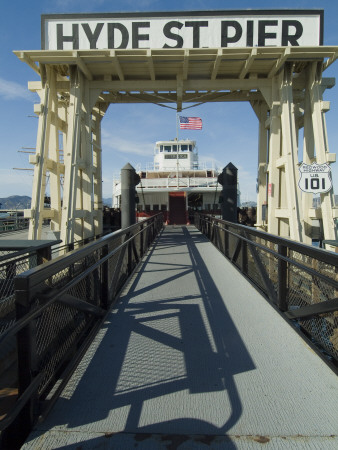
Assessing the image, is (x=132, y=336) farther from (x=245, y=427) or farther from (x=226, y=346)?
(x=245, y=427)

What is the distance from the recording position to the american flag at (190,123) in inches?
896

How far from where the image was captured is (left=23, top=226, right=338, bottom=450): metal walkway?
1.82 m

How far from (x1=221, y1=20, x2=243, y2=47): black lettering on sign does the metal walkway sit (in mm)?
8317

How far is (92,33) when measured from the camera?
8.95 meters

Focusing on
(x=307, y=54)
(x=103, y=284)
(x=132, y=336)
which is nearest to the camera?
(x=132, y=336)

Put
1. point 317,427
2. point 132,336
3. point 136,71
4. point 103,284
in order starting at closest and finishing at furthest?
point 317,427 → point 132,336 → point 103,284 → point 136,71

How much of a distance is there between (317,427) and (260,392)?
432 mm

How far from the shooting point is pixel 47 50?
8477 mm

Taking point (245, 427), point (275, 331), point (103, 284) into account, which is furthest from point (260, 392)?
point (103, 284)

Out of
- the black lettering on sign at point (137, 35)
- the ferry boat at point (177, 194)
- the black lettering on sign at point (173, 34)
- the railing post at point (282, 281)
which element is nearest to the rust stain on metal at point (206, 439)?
the railing post at point (282, 281)

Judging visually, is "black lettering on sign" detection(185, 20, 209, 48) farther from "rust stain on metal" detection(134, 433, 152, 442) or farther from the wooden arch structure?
"rust stain on metal" detection(134, 433, 152, 442)

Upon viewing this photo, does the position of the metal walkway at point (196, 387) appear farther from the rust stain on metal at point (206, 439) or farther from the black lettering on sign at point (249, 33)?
the black lettering on sign at point (249, 33)

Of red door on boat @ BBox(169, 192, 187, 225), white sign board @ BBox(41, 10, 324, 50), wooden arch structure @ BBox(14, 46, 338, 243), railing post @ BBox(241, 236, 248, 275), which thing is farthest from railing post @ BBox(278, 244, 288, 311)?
red door on boat @ BBox(169, 192, 187, 225)

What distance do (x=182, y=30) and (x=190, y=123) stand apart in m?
14.2
